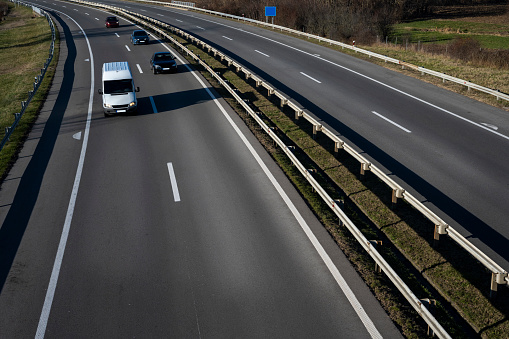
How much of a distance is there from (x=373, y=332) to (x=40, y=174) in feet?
39.6

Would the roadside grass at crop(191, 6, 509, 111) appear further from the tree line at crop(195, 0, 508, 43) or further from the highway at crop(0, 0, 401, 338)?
the highway at crop(0, 0, 401, 338)

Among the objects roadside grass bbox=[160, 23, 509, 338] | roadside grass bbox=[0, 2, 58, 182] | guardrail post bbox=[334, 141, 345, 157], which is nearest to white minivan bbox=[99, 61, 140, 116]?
roadside grass bbox=[0, 2, 58, 182]

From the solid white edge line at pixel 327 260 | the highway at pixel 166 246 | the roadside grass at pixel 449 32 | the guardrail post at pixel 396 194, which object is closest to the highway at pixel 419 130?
the guardrail post at pixel 396 194

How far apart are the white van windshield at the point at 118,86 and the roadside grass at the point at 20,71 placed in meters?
3.78

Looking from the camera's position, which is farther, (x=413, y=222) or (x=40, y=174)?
(x=40, y=174)

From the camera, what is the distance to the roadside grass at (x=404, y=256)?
8.31m

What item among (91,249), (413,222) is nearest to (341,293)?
(413,222)

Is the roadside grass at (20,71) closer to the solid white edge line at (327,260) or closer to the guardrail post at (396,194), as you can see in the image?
the solid white edge line at (327,260)

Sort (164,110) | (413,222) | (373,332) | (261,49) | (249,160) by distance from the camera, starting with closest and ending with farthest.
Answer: (373,332), (413,222), (249,160), (164,110), (261,49)

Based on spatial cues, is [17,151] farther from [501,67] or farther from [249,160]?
[501,67]

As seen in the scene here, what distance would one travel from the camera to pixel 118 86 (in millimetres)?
21578

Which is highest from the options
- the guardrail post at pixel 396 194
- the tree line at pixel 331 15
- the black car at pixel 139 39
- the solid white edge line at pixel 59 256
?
the tree line at pixel 331 15

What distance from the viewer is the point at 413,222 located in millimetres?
11664

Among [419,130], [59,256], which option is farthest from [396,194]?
[59,256]
